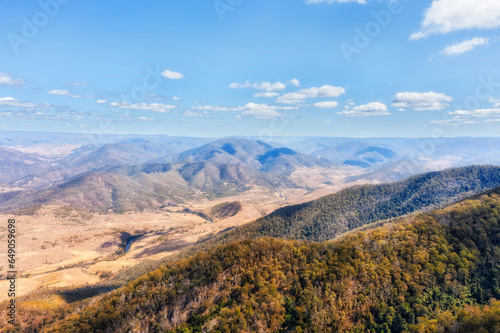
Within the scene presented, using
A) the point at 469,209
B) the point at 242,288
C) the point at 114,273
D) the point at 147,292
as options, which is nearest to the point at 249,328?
the point at 242,288

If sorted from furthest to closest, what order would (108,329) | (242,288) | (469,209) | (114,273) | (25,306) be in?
1. (114,273)
2. (469,209)
3. (25,306)
4. (242,288)
5. (108,329)

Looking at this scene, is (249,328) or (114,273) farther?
(114,273)

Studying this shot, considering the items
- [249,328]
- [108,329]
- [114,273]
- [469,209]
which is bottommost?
[114,273]

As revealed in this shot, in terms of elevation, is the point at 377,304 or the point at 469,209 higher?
the point at 469,209

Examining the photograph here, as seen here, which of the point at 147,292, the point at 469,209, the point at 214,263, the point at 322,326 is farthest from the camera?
the point at 469,209

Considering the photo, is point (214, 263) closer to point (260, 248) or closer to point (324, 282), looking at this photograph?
point (260, 248)

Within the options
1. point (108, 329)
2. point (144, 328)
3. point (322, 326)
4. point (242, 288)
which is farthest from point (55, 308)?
point (322, 326)
